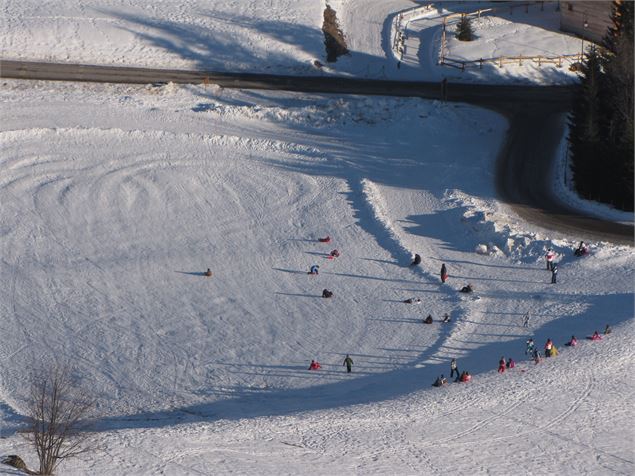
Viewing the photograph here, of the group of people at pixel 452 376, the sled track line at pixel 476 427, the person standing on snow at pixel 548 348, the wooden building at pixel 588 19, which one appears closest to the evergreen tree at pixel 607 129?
the person standing on snow at pixel 548 348

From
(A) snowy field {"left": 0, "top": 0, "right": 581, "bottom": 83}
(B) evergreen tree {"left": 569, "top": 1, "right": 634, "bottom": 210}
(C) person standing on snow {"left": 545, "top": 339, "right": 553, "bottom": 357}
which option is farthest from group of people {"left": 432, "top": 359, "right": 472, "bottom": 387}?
(A) snowy field {"left": 0, "top": 0, "right": 581, "bottom": 83}

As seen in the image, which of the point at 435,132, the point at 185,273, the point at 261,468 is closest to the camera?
the point at 261,468

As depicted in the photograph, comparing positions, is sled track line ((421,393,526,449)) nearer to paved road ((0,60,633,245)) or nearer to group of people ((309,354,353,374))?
group of people ((309,354,353,374))

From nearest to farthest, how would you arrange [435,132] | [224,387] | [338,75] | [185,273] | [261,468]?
[261,468] < [224,387] < [185,273] < [435,132] < [338,75]

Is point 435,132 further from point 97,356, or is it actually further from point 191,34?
point 97,356

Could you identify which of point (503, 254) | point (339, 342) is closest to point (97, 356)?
point (339, 342)

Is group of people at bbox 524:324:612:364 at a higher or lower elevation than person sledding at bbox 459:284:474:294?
lower
